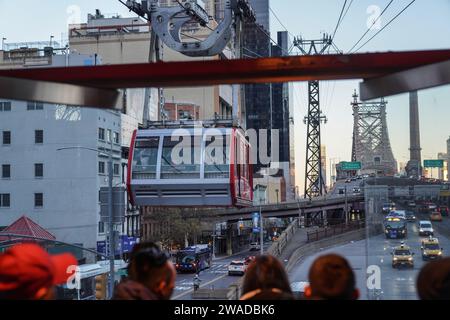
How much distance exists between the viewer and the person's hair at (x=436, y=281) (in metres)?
3.40

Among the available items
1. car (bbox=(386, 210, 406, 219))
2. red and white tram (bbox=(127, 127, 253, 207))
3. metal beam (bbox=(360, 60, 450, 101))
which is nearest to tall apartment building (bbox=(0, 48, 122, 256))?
car (bbox=(386, 210, 406, 219))

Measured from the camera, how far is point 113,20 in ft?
204

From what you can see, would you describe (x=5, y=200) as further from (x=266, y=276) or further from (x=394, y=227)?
(x=266, y=276)

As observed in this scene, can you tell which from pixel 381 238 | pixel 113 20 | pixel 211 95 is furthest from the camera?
pixel 113 20

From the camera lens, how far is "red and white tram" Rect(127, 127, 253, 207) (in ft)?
44.2

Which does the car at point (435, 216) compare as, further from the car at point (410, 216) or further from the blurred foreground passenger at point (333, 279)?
the blurred foreground passenger at point (333, 279)

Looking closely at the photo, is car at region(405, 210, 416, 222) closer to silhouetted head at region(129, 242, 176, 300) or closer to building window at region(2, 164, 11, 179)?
building window at region(2, 164, 11, 179)

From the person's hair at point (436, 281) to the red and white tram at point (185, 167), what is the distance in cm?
992

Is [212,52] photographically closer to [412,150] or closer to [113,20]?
[412,150]

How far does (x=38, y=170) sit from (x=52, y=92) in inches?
1338

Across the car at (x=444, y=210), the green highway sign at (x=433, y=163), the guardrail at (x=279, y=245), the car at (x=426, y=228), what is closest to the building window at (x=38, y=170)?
the guardrail at (x=279, y=245)

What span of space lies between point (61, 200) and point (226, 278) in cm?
1058

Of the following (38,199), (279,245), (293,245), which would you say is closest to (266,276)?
(279,245)
